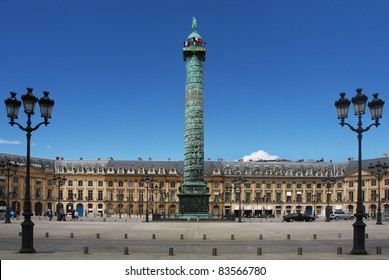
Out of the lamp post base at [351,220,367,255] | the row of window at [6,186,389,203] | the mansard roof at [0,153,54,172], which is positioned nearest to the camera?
the lamp post base at [351,220,367,255]

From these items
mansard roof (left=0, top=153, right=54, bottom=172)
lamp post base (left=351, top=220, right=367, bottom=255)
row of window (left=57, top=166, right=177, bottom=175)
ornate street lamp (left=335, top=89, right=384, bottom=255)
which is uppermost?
ornate street lamp (left=335, top=89, right=384, bottom=255)

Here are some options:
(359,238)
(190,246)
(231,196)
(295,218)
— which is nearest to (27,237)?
(190,246)

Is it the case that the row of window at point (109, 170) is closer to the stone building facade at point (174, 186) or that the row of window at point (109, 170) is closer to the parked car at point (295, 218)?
the stone building facade at point (174, 186)

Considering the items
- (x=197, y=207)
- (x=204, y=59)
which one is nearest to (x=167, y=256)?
(x=197, y=207)

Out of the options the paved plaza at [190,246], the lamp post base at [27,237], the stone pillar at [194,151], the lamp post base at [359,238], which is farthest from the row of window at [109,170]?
the lamp post base at [359,238]

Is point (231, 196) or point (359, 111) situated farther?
point (231, 196)

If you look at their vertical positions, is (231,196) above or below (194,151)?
below

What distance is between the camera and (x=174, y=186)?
108875 millimetres

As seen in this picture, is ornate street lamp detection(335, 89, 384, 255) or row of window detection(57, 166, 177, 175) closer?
ornate street lamp detection(335, 89, 384, 255)

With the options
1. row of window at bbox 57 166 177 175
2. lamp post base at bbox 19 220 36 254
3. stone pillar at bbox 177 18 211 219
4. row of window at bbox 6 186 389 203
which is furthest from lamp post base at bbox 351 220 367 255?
row of window at bbox 57 166 177 175

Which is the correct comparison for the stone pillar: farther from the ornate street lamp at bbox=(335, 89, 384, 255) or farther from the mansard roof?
the mansard roof

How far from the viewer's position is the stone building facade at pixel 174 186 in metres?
106

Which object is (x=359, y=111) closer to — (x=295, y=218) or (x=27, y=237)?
(x=27, y=237)

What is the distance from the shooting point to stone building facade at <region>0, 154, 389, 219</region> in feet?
347
